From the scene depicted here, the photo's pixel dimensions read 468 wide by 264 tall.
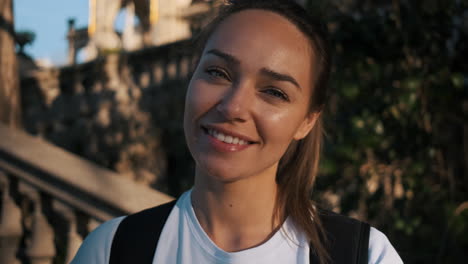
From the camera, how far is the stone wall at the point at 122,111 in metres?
7.01

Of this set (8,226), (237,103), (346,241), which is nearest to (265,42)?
(237,103)

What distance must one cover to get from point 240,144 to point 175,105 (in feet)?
20.3

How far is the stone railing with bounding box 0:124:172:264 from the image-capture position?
204 centimetres

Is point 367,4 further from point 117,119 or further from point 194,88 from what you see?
point 117,119

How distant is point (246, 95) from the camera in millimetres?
1302

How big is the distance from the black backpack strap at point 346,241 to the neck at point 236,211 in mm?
162

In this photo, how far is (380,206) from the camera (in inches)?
126

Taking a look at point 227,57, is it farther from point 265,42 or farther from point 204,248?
point 204,248

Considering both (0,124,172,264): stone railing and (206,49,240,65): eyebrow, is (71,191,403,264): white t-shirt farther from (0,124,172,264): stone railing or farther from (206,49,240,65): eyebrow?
(0,124,172,264): stone railing

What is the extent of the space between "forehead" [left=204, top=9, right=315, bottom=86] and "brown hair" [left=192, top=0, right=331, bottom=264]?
3 centimetres

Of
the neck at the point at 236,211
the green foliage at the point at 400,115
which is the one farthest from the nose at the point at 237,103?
the green foliage at the point at 400,115

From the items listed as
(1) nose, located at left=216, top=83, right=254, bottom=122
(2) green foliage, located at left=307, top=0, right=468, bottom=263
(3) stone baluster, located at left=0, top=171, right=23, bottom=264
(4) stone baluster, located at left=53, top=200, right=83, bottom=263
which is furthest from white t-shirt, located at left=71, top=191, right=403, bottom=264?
(2) green foliage, located at left=307, top=0, right=468, bottom=263

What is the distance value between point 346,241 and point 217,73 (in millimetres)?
577

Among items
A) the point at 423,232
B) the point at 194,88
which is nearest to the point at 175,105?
the point at 423,232
